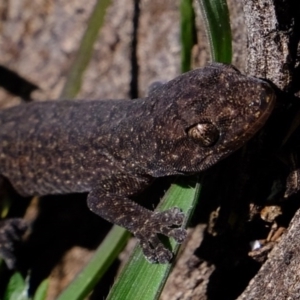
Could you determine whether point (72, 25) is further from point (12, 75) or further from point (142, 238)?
point (142, 238)

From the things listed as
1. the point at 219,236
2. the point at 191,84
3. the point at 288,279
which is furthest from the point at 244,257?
the point at 191,84

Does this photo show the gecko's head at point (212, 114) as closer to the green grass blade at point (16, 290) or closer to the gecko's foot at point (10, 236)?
the green grass blade at point (16, 290)

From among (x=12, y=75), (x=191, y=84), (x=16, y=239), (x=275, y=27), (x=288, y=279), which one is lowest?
(x=16, y=239)

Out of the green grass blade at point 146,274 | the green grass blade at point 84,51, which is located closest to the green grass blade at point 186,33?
the green grass blade at point 84,51

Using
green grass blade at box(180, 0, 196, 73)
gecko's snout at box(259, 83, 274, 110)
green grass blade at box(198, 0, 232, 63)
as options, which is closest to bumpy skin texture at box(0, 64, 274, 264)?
gecko's snout at box(259, 83, 274, 110)

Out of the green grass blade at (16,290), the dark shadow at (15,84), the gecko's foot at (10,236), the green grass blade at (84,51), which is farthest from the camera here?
the dark shadow at (15,84)

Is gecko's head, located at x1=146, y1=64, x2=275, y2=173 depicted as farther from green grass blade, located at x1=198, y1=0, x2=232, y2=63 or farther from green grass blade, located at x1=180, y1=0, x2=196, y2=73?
green grass blade, located at x1=180, y1=0, x2=196, y2=73
